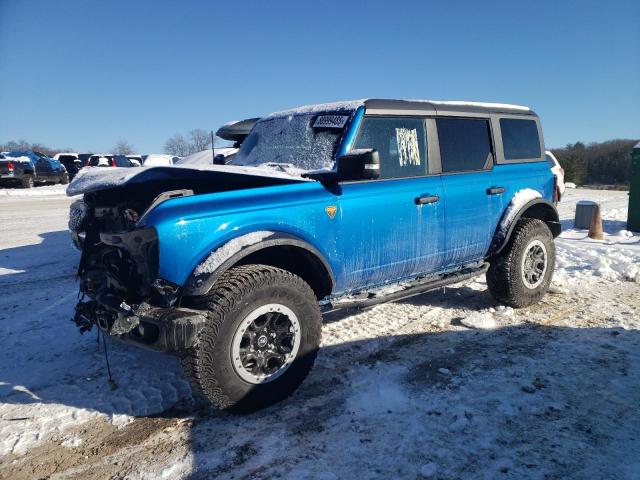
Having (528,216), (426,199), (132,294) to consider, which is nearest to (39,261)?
(132,294)

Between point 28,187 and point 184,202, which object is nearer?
point 184,202

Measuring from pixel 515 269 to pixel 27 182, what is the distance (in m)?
23.3

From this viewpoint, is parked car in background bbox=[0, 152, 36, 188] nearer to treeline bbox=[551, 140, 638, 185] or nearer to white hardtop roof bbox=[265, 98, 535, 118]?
white hardtop roof bbox=[265, 98, 535, 118]

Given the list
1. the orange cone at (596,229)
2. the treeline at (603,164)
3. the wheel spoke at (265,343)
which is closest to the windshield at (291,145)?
the wheel spoke at (265,343)

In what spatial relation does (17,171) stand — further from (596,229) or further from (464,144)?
(596,229)

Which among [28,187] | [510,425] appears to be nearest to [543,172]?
[510,425]

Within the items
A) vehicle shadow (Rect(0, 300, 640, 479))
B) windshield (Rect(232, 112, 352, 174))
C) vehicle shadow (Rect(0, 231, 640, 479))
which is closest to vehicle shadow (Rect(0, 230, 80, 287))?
vehicle shadow (Rect(0, 231, 640, 479))

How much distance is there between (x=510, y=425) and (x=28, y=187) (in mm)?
24478

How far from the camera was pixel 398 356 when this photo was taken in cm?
371

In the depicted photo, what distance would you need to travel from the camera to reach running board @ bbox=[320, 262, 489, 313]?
3.48 metres

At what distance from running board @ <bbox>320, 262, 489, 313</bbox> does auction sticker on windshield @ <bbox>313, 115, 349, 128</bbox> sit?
1.44 meters

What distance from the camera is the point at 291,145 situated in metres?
3.96

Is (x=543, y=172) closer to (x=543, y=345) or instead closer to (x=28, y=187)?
(x=543, y=345)

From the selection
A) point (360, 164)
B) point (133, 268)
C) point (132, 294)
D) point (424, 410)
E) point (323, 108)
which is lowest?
point (424, 410)
